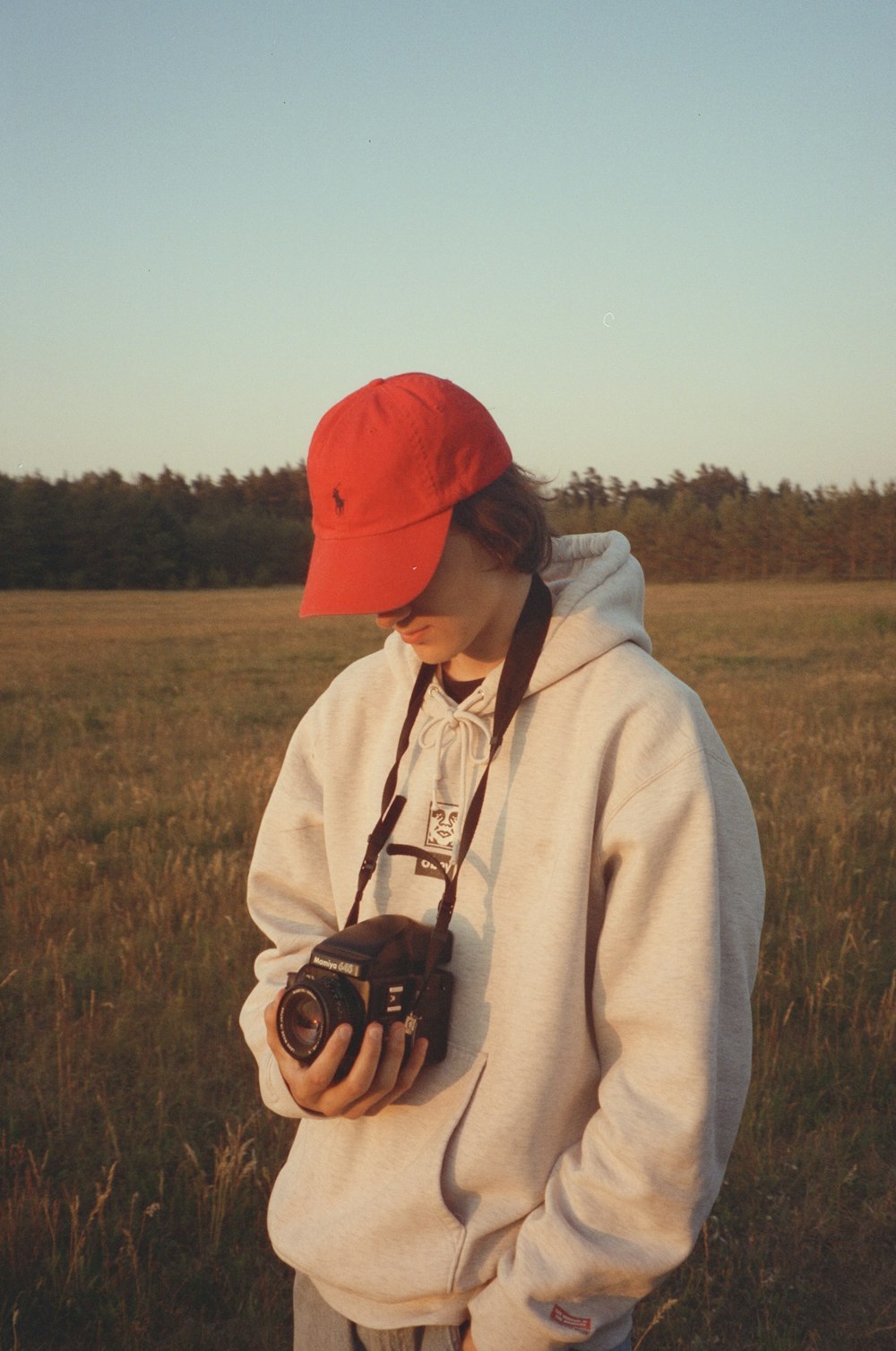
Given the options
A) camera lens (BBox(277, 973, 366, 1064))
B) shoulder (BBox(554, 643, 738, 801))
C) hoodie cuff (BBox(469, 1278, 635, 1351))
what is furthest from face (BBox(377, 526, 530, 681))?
hoodie cuff (BBox(469, 1278, 635, 1351))

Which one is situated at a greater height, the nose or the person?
the nose

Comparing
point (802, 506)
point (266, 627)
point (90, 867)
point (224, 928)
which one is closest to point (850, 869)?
point (224, 928)

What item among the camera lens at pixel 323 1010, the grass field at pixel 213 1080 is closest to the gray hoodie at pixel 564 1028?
the camera lens at pixel 323 1010

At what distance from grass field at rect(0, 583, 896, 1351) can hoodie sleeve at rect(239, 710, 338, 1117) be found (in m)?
1.15

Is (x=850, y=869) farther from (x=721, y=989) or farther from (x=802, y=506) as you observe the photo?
(x=802, y=506)

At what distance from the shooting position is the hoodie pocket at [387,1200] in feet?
4.97

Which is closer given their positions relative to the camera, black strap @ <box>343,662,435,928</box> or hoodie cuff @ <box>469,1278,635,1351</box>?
hoodie cuff @ <box>469,1278,635,1351</box>

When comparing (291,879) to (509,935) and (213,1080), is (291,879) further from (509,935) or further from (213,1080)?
(213,1080)

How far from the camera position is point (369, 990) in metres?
1.50

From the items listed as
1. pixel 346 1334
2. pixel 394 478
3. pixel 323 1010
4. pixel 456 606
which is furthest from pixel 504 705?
pixel 346 1334

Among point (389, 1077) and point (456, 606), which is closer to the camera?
point (389, 1077)

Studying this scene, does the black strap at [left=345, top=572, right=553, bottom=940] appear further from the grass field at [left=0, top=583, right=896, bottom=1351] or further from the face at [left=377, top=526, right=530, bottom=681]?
the grass field at [left=0, top=583, right=896, bottom=1351]

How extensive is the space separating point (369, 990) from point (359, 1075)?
0.12 metres

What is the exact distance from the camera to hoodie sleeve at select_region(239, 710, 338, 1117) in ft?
6.16
